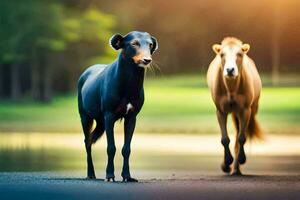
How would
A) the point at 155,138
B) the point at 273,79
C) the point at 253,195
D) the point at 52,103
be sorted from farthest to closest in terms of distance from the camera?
the point at 52,103, the point at 273,79, the point at 155,138, the point at 253,195

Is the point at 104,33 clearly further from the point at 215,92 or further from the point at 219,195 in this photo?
the point at 219,195

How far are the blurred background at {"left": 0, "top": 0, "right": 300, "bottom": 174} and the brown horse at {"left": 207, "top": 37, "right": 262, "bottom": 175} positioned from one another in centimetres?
1116

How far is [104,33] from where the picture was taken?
111ft

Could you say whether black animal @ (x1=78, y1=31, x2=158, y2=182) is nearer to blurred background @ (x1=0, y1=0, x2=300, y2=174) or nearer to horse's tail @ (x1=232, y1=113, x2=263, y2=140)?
horse's tail @ (x1=232, y1=113, x2=263, y2=140)

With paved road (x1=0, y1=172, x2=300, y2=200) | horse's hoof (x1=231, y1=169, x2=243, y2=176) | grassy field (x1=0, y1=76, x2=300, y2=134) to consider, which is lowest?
grassy field (x1=0, y1=76, x2=300, y2=134)

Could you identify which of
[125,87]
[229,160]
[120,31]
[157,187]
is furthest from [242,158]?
[120,31]

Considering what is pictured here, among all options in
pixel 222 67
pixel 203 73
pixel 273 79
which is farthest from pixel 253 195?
pixel 203 73

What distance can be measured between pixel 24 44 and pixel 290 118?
755cm

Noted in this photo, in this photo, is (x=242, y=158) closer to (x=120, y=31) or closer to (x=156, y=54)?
(x=156, y=54)

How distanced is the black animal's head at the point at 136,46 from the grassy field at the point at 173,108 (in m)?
15.7

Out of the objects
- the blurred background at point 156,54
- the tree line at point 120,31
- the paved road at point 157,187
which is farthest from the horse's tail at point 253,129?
the tree line at point 120,31

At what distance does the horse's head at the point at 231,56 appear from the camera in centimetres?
1581

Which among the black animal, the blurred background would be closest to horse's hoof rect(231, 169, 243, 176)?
A: the black animal

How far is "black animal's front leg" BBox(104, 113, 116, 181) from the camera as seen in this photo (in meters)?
14.3
